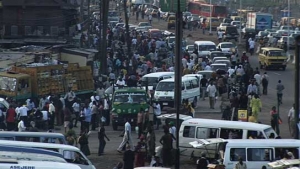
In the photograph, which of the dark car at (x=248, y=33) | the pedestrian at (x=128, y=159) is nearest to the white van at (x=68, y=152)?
the pedestrian at (x=128, y=159)

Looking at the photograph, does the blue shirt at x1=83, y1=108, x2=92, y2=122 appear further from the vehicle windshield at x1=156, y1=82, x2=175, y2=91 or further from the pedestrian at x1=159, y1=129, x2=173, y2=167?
the pedestrian at x1=159, y1=129, x2=173, y2=167

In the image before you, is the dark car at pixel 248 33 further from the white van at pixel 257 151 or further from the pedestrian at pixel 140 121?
the white van at pixel 257 151

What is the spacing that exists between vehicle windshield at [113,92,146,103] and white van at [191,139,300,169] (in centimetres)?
986

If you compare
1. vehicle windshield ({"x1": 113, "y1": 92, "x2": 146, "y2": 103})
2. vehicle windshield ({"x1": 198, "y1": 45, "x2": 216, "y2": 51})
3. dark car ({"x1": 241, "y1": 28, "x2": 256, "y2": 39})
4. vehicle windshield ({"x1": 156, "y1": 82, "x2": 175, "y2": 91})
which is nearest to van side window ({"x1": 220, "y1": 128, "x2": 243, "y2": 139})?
vehicle windshield ({"x1": 113, "y1": 92, "x2": 146, "y2": 103})

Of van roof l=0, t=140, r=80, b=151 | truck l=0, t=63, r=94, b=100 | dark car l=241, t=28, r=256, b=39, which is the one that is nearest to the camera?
van roof l=0, t=140, r=80, b=151

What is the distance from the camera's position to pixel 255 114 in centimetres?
3459

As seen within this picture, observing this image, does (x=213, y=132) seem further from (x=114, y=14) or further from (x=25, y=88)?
(x=114, y=14)

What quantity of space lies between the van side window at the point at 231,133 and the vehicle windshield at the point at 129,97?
7.11m

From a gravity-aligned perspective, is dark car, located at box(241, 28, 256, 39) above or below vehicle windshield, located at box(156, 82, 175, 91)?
below

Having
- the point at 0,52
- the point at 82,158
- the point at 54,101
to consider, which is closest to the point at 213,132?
the point at 82,158

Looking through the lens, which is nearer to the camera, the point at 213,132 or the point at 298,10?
the point at 213,132

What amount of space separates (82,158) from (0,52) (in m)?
25.3

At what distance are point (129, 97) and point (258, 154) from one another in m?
10.4

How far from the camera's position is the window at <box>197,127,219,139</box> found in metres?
28.3
